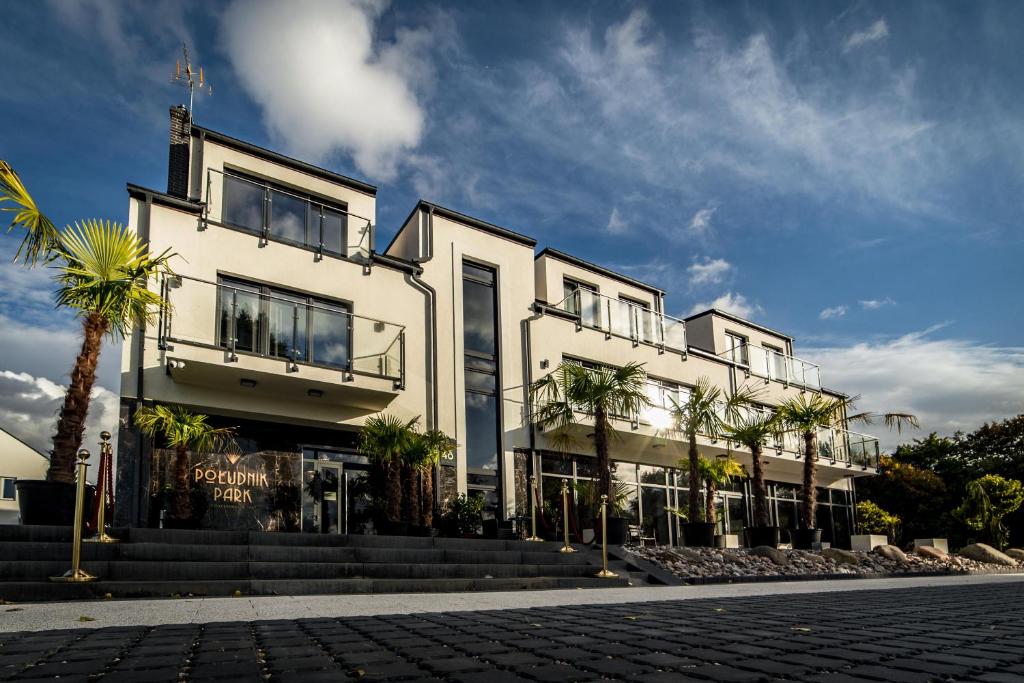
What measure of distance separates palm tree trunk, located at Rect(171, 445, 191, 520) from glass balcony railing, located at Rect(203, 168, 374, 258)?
5760 mm

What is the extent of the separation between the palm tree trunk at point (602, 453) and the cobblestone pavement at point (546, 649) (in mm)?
11089

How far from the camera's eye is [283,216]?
57.9ft

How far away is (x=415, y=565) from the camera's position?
34.7ft

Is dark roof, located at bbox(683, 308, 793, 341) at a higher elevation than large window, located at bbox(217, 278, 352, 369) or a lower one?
higher

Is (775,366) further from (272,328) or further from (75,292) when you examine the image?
(75,292)

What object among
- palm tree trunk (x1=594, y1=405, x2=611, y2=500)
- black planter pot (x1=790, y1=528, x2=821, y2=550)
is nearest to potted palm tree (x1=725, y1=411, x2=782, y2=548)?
black planter pot (x1=790, y1=528, x2=821, y2=550)

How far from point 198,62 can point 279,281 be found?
6442 millimetres

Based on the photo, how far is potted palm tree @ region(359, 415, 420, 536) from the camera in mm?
15281

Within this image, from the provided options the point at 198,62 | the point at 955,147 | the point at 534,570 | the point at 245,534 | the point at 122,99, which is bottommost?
the point at 534,570

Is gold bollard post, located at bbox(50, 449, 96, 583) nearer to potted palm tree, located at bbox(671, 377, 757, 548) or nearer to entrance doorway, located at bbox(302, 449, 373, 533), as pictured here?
entrance doorway, located at bbox(302, 449, 373, 533)

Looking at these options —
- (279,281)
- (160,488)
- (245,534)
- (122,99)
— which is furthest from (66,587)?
(279,281)

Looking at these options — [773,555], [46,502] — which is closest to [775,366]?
[773,555]

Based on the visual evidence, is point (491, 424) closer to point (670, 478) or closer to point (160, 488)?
point (670, 478)

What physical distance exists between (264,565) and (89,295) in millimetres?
5382
